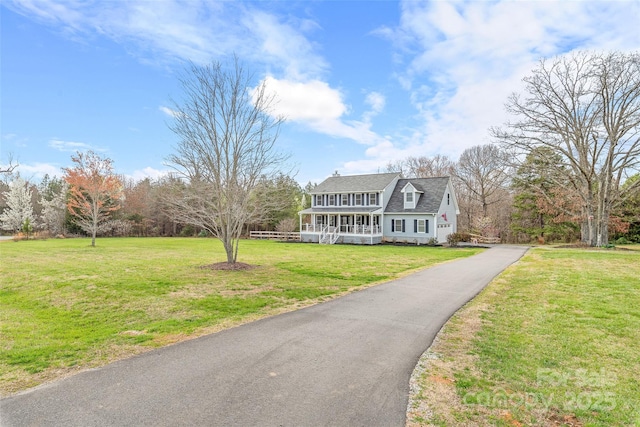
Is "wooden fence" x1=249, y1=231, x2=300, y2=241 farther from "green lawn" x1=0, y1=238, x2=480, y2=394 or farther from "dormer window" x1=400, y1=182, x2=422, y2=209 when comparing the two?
"green lawn" x1=0, y1=238, x2=480, y2=394

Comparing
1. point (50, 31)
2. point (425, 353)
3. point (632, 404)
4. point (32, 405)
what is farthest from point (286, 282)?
point (50, 31)

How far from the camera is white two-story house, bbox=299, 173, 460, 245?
28344mm

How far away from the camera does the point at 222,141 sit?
12.9 m

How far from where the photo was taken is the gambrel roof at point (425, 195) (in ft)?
93.0

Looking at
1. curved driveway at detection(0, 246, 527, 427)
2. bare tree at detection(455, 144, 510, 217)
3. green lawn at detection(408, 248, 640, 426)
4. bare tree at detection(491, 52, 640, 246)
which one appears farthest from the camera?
bare tree at detection(455, 144, 510, 217)

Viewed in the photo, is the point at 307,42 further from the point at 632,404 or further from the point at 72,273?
the point at 632,404

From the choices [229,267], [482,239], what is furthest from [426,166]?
[229,267]

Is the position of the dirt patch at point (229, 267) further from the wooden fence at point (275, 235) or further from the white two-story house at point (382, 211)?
the wooden fence at point (275, 235)

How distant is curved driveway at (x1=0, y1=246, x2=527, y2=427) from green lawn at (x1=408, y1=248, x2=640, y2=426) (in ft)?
1.49

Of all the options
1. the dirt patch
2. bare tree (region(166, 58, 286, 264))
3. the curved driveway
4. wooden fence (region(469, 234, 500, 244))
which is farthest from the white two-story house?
the curved driveway

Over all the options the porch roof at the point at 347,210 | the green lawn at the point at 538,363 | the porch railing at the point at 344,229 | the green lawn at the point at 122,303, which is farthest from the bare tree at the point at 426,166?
the green lawn at the point at 538,363

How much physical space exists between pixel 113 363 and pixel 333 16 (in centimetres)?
1250

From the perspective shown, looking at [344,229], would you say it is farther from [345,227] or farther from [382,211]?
[382,211]

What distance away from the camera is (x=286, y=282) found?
10.4 meters
